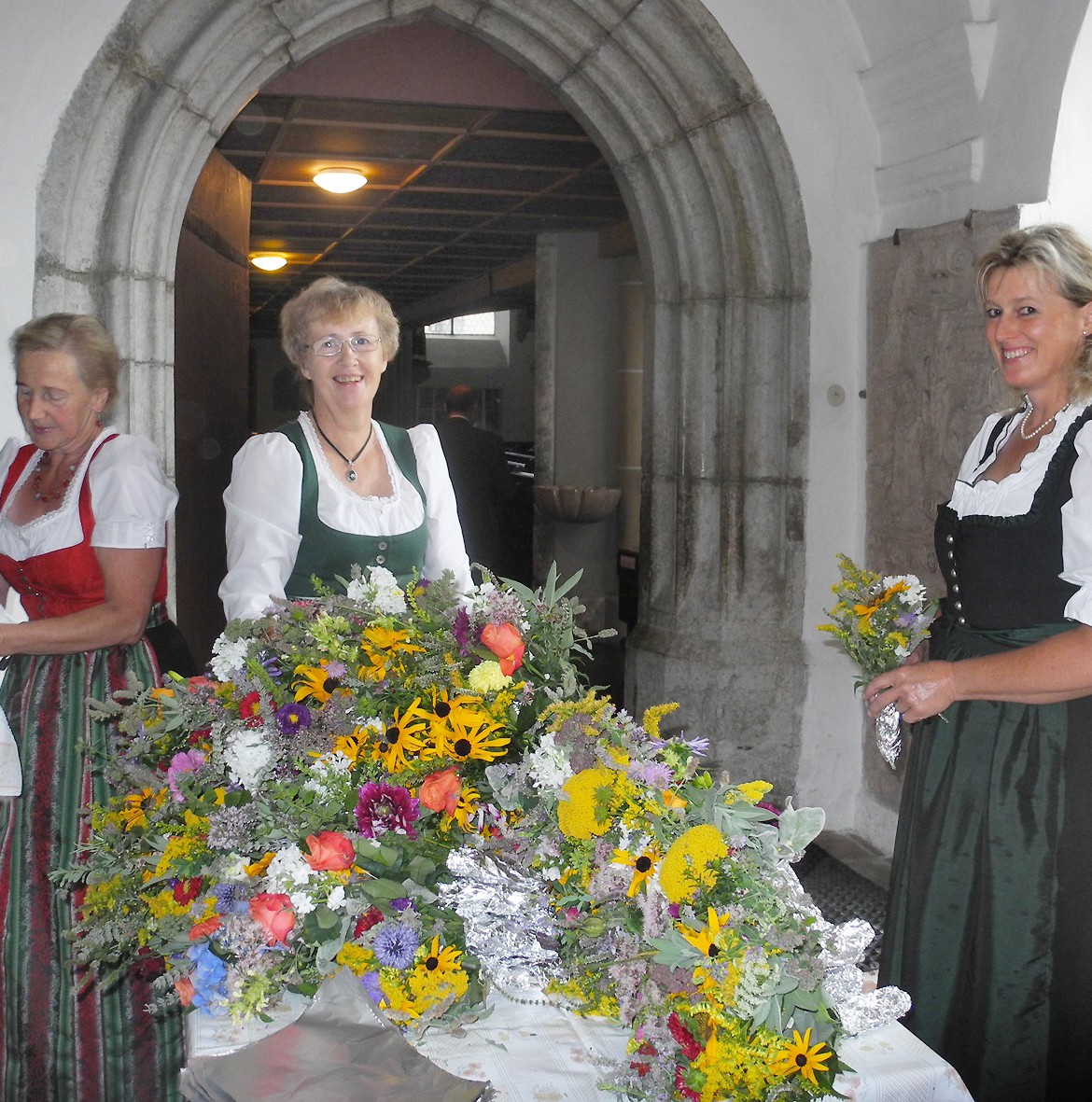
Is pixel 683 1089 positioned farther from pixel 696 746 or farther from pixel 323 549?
pixel 323 549

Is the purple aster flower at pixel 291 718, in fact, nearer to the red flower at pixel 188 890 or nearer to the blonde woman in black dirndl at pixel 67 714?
the red flower at pixel 188 890

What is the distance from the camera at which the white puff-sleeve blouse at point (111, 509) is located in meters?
2.37

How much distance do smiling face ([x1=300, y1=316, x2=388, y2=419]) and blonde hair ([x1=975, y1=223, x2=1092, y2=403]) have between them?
4.08 feet

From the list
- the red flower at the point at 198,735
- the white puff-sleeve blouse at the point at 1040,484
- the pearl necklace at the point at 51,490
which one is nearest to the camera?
the red flower at the point at 198,735

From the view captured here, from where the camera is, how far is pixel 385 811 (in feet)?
4.46

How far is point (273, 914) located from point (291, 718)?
0.24 m

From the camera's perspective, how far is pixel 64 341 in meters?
2.43

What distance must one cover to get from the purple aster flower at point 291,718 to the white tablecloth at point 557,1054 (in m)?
0.32

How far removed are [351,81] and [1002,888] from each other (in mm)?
3667

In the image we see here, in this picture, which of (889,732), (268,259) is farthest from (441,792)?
(268,259)

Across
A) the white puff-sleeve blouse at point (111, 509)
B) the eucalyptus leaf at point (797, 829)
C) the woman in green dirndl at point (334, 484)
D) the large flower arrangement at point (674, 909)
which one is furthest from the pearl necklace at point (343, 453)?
the eucalyptus leaf at point (797, 829)

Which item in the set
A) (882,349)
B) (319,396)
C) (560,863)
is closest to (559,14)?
(882,349)

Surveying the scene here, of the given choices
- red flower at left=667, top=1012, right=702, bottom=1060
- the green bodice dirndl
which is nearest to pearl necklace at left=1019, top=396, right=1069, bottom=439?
the green bodice dirndl

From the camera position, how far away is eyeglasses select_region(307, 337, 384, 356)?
2457mm
